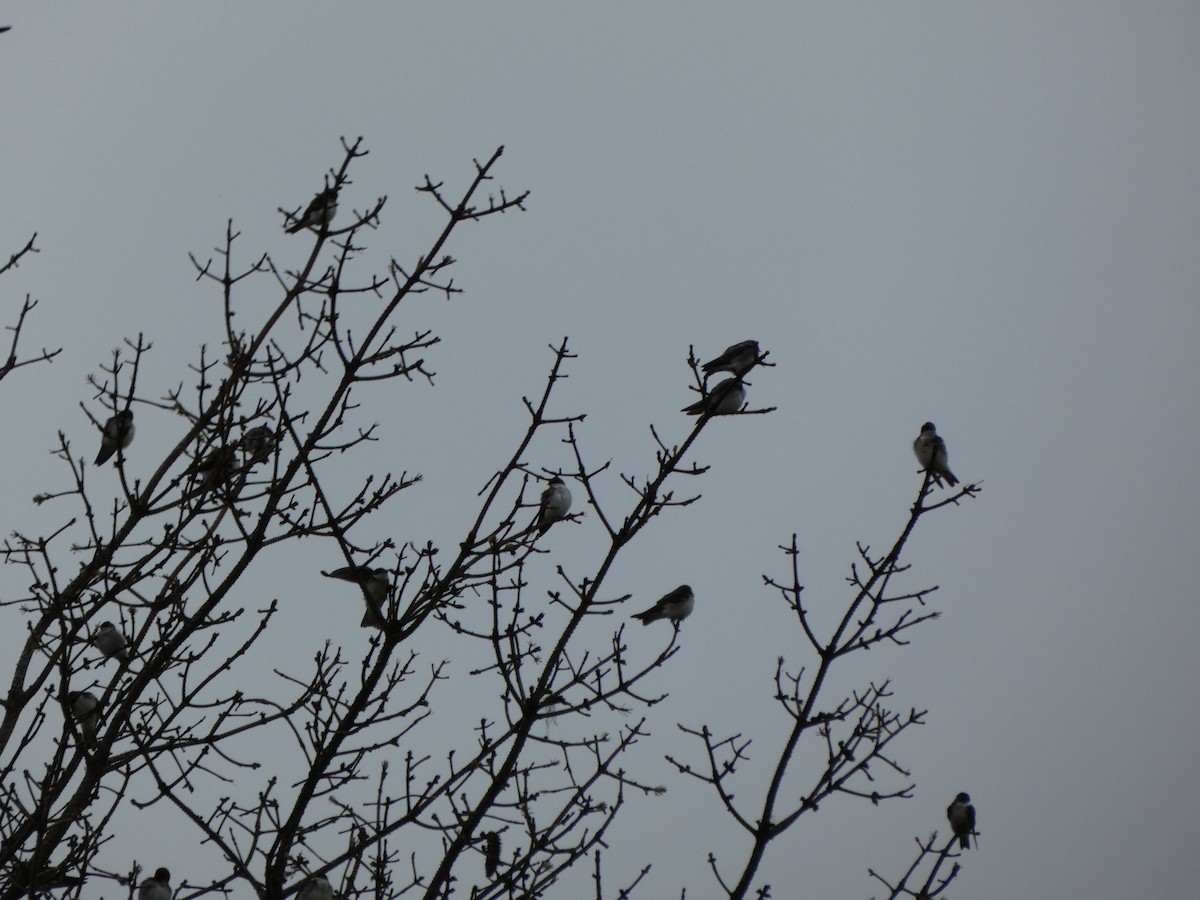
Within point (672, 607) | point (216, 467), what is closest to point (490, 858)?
point (216, 467)

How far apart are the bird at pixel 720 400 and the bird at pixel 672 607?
1846 mm

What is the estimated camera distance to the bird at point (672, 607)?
37.4ft

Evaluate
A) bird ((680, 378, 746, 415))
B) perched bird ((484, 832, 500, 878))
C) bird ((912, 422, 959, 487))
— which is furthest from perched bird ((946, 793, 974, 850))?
perched bird ((484, 832, 500, 878))

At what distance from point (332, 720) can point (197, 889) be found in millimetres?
899

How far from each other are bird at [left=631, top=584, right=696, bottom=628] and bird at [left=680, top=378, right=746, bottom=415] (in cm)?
185

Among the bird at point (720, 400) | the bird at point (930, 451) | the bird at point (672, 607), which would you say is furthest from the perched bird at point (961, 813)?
the bird at point (720, 400)

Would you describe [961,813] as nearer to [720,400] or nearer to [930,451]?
[930,451]

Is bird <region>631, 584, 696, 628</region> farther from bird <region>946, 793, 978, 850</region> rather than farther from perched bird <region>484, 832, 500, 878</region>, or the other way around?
bird <region>946, 793, 978, 850</region>

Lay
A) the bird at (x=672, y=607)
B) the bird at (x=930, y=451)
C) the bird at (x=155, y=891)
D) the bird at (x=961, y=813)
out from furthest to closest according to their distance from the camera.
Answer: the bird at (x=961, y=813) → the bird at (x=930, y=451) → the bird at (x=672, y=607) → the bird at (x=155, y=891)

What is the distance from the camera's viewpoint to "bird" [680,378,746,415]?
16.9ft

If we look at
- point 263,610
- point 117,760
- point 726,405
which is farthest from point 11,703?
point 726,405

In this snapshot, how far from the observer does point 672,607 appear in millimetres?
11672

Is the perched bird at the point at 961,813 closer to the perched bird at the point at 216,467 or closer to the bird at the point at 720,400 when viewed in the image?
the bird at the point at 720,400

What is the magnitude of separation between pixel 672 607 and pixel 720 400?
668cm
